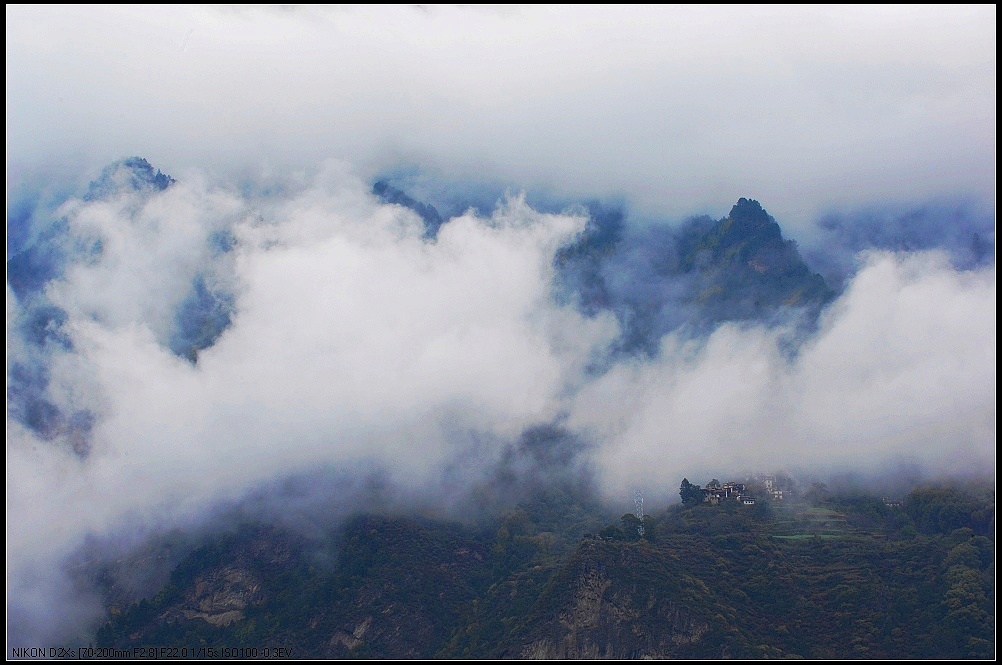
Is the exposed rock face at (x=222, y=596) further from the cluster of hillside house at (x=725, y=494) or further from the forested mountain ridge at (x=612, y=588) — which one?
the cluster of hillside house at (x=725, y=494)

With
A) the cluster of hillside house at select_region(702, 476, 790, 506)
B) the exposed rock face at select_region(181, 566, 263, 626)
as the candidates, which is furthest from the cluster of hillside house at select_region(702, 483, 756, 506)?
the exposed rock face at select_region(181, 566, 263, 626)

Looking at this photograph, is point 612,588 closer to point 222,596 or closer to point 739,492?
point 739,492

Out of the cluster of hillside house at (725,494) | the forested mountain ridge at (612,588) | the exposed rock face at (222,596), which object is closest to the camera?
the forested mountain ridge at (612,588)

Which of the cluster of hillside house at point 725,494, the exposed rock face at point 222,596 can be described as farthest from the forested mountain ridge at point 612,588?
the cluster of hillside house at point 725,494

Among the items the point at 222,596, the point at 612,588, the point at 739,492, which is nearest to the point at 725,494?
the point at 739,492

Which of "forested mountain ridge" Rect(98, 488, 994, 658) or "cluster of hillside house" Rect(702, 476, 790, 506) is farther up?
"cluster of hillside house" Rect(702, 476, 790, 506)

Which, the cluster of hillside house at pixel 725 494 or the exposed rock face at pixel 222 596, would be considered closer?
the exposed rock face at pixel 222 596

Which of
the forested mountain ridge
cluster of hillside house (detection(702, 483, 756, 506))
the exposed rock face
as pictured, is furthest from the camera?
cluster of hillside house (detection(702, 483, 756, 506))

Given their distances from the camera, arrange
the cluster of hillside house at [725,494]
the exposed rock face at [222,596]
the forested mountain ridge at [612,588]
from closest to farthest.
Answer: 1. the forested mountain ridge at [612,588]
2. the exposed rock face at [222,596]
3. the cluster of hillside house at [725,494]

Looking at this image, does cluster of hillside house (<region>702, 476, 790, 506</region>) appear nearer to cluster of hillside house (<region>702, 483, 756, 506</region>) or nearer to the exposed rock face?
cluster of hillside house (<region>702, 483, 756, 506</region>)

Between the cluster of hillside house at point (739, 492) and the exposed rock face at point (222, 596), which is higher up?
the cluster of hillside house at point (739, 492)

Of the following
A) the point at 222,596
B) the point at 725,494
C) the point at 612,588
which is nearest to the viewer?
the point at 612,588

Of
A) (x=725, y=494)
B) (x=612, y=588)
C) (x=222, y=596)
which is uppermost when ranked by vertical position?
(x=725, y=494)
